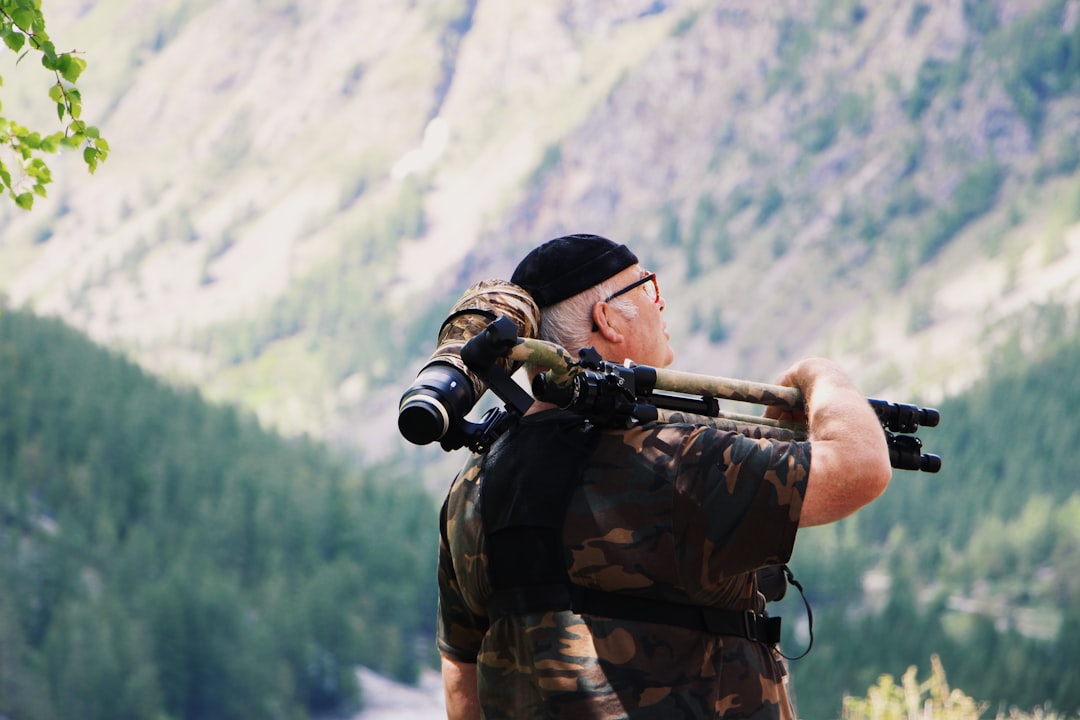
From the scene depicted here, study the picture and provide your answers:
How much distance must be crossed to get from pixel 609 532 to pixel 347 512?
11958cm

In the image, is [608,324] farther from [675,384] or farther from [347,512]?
[347,512]

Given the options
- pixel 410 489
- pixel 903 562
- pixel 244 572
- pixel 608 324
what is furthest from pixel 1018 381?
pixel 608 324

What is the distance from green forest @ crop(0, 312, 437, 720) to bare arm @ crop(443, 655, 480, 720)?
78359 millimetres

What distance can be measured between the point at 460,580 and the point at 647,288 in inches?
43.2

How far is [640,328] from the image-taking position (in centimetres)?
433

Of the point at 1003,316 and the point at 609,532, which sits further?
the point at 1003,316

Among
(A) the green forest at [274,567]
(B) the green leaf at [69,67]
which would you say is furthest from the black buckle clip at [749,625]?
(A) the green forest at [274,567]

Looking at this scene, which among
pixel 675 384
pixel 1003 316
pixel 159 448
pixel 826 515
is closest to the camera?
pixel 826 515

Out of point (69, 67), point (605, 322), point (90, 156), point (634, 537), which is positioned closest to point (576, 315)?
point (605, 322)

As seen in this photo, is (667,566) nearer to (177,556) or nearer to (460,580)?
(460,580)

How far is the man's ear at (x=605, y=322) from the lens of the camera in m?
4.28

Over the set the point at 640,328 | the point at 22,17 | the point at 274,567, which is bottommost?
the point at 640,328

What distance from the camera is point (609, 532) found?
3.93 metres

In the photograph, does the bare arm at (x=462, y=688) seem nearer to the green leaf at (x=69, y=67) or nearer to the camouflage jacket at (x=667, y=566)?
the camouflage jacket at (x=667, y=566)
